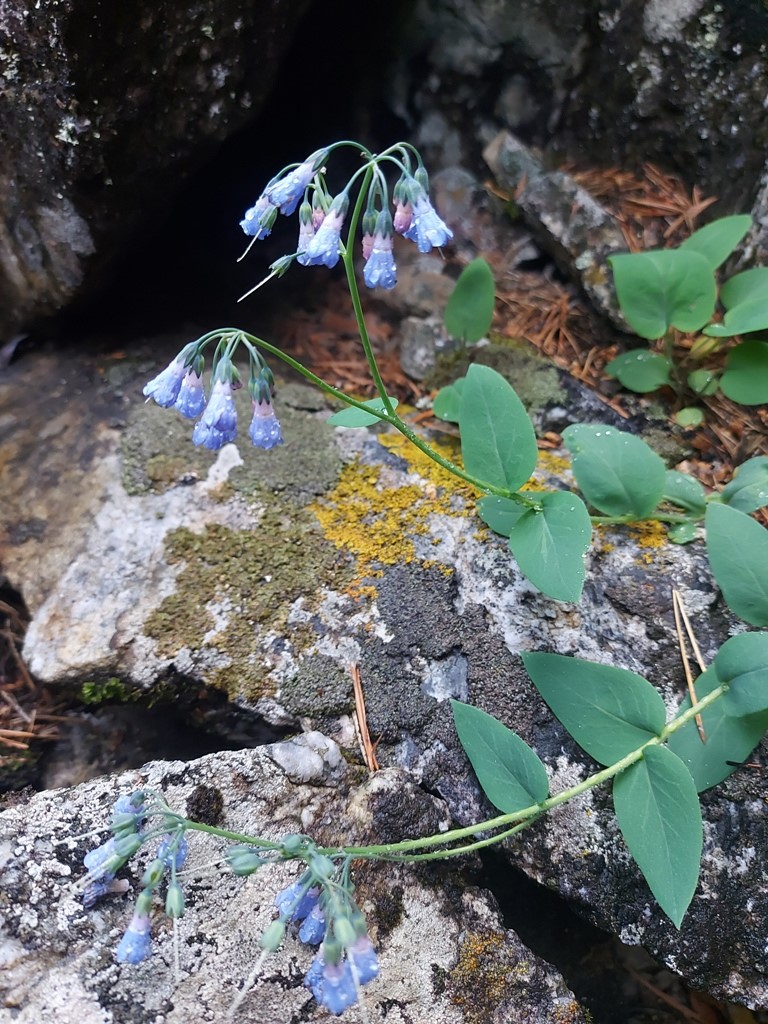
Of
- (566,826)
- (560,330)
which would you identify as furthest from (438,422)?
(566,826)

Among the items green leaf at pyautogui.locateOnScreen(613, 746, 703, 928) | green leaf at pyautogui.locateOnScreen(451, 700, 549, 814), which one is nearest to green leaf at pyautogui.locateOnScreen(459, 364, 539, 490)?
green leaf at pyautogui.locateOnScreen(451, 700, 549, 814)

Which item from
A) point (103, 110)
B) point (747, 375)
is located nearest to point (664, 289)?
point (747, 375)

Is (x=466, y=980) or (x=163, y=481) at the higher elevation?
(x=163, y=481)

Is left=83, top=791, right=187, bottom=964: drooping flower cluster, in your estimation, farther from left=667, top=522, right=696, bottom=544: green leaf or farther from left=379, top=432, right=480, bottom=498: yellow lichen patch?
left=667, top=522, right=696, bottom=544: green leaf

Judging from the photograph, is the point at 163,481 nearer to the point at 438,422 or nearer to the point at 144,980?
the point at 438,422

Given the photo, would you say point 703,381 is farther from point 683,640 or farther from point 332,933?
point 332,933

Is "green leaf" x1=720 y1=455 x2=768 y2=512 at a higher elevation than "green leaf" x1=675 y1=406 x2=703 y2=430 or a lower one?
lower

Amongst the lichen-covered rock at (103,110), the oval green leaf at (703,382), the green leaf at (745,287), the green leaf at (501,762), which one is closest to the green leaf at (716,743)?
the green leaf at (501,762)
